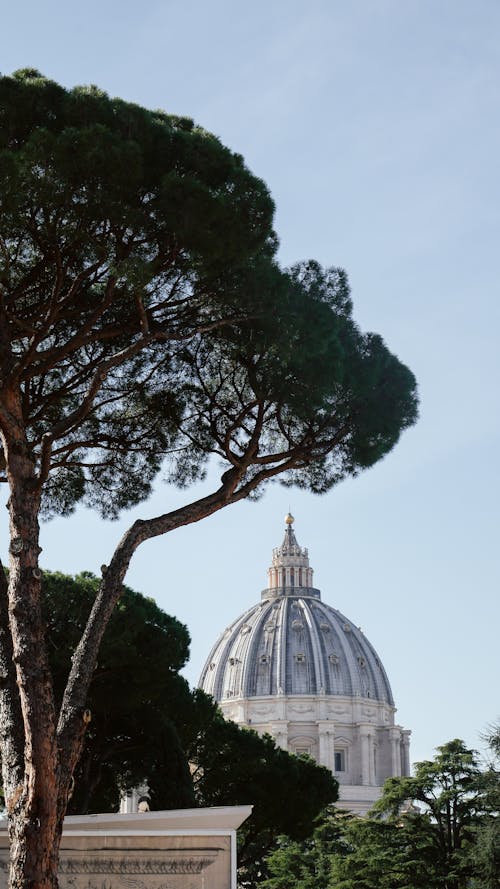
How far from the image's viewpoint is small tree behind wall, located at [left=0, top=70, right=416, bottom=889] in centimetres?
746

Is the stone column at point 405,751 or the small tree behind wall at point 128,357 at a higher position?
the stone column at point 405,751

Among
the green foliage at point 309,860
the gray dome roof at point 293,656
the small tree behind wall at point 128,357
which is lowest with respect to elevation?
the green foliage at point 309,860

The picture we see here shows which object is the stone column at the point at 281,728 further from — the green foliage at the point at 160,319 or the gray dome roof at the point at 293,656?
the green foliage at the point at 160,319

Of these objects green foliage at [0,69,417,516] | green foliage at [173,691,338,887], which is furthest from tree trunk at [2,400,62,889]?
green foliage at [173,691,338,887]

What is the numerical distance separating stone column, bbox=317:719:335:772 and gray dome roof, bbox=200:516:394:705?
2.22 m

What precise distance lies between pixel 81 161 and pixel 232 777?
1605 centimetres

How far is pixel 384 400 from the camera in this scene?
988 cm

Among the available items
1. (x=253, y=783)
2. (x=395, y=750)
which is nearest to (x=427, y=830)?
(x=253, y=783)

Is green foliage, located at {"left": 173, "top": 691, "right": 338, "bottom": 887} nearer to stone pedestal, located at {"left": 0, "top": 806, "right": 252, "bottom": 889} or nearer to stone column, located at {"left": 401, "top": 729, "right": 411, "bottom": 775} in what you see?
stone pedestal, located at {"left": 0, "top": 806, "right": 252, "bottom": 889}

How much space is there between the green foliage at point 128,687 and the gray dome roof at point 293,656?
6591 cm

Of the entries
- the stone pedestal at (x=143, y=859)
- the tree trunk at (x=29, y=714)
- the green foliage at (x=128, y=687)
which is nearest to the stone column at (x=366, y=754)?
the green foliage at (x=128, y=687)

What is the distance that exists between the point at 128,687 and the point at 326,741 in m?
68.1

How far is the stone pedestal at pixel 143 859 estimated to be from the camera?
8.98 metres

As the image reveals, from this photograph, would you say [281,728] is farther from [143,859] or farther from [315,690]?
[143,859]
